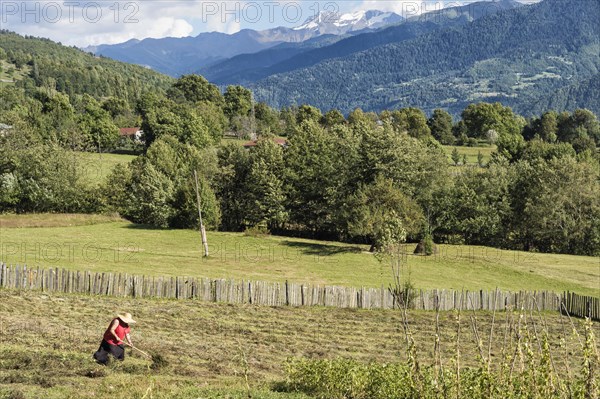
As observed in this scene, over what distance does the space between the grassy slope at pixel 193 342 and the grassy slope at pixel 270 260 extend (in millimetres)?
9911

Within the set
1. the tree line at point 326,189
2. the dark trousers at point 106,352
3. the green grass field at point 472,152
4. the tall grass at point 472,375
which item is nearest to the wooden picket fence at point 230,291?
the dark trousers at point 106,352

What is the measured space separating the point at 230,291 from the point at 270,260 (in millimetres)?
16445

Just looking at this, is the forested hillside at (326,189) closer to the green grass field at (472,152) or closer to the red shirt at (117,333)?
the green grass field at (472,152)

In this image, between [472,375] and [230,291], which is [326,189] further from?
[472,375]

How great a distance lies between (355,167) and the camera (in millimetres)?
64125

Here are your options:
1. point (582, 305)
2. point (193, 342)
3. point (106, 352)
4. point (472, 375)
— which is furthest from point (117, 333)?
point (582, 305)

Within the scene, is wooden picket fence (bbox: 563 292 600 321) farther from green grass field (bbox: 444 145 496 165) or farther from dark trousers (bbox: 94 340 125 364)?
green grass field (bbox: 444 145 496 165)

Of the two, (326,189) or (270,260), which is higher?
(326,189)

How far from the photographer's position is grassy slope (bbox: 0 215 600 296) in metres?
45.0

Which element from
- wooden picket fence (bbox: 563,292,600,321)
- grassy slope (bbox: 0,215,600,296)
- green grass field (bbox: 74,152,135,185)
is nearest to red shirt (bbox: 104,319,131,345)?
grassy slope (bbox: 0,215,600,296)

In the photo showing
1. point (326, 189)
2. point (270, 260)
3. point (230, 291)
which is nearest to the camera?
point (230, 291)

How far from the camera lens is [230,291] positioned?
3556 centimetres

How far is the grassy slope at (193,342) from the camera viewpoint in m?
16.5

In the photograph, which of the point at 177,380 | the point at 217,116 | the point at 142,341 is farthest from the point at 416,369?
the point at 217,116
